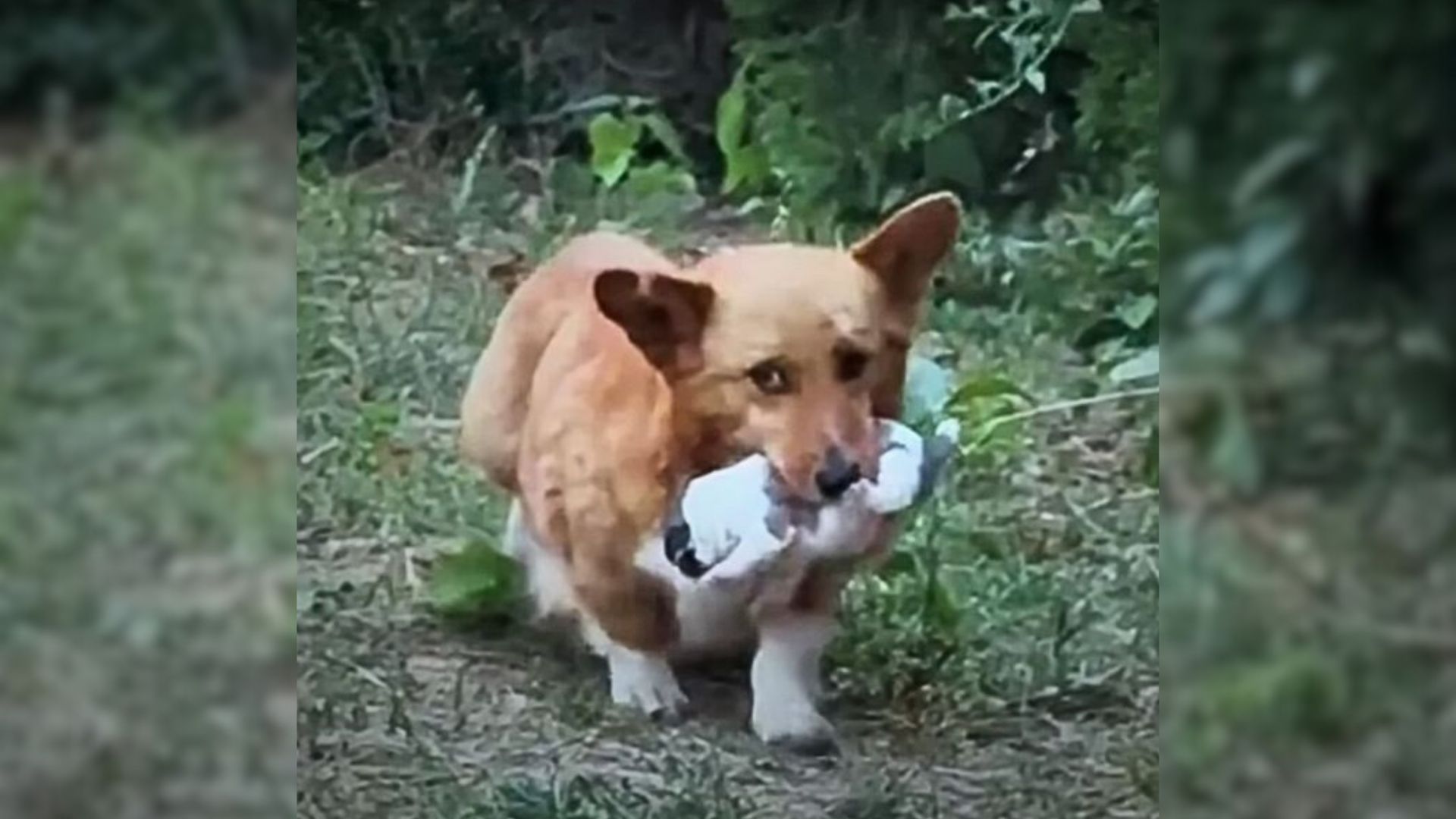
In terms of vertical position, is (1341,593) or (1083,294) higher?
(1083,294)

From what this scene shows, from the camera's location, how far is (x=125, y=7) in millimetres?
1474

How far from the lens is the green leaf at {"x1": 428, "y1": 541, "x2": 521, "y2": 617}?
131 centimetres

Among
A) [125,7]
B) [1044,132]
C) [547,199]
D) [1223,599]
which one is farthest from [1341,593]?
[125,7]

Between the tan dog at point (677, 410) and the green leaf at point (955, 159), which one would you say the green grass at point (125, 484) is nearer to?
the tan dog at point (677, 410)

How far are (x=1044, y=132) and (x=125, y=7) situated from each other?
1.83 ft

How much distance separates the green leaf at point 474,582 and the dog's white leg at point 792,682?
0.14 m

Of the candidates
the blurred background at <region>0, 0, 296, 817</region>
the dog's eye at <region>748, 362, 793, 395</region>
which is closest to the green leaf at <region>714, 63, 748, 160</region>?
the dog's eye at <region>748, 362, 793, 395</region>

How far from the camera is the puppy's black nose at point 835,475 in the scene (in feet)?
4.16

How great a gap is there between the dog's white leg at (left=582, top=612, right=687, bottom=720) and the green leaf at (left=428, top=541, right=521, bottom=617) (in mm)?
52

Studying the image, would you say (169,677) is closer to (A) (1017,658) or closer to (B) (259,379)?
(B) (259,379)

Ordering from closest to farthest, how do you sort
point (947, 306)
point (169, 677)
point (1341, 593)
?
point (947, 306)
point (1341, 593)
point (169, 677)

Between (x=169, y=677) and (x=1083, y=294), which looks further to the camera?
(x=169, y=677)

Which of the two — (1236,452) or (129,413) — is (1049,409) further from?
(129,413)

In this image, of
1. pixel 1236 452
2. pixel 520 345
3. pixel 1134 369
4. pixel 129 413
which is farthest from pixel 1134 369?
pixel 129 413
